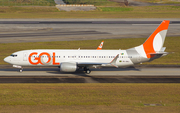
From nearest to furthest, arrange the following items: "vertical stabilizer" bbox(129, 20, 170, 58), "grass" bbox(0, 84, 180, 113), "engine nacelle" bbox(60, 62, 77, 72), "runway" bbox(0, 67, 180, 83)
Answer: "grass" bbox(0, 84, 180, 113), "runway" bbox(0, 67, 180, 83), "engine nacelle" bbox(60, 62, 77, 72), "vertical stabilizer" bbox(129, 20, 170, 58)

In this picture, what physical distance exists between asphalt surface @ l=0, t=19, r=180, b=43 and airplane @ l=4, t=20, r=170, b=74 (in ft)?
97.8

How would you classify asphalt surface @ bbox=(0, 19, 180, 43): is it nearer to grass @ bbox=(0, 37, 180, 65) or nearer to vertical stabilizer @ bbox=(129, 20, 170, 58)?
grass @ bbox=(0, 37, 180, 65)

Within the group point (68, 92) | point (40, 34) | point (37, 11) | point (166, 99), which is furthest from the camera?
point (37, 11)

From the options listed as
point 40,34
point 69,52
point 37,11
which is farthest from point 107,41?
point 37,11

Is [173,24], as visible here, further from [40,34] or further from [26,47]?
[26,47]

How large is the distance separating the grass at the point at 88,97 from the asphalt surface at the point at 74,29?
41.7m

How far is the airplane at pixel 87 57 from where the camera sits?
44.2m

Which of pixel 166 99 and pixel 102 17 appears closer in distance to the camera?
pixel 166 99

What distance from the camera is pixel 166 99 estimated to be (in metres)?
30.7

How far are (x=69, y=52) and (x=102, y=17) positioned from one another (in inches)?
3080

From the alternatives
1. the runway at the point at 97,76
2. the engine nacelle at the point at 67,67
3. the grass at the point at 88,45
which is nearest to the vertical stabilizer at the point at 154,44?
the runway at the point at 97,76

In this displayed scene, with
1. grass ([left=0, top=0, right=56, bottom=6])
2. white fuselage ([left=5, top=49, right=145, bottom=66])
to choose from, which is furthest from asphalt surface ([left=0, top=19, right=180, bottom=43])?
grass ([left=0, top=0, right=56, bottom=6])

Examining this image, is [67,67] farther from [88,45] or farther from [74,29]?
[74,29]

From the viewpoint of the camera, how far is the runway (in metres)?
40.7
